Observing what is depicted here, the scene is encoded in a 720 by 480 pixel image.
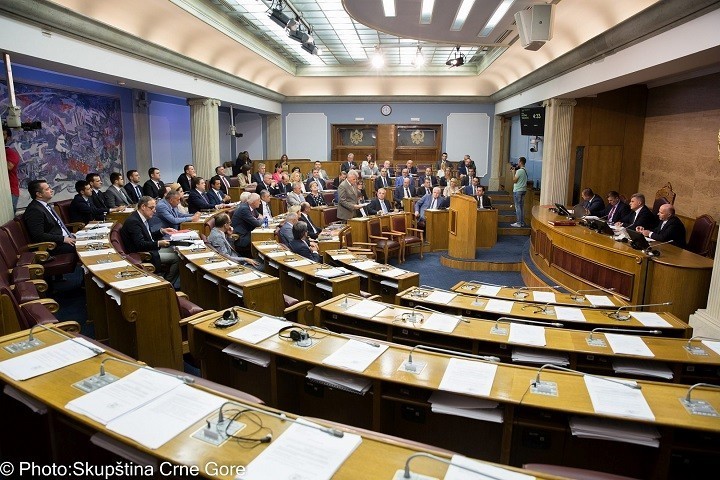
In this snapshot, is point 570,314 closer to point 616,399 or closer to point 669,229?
point 616,399

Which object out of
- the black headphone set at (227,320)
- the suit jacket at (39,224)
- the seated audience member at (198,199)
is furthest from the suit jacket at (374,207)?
the black headphone set at (227,320)

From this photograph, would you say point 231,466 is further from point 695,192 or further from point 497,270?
point 695,192

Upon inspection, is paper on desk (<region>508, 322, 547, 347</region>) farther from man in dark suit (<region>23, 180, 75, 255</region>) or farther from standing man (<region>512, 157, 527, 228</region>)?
standing man (<region>512, 157, 527, 228</region>)

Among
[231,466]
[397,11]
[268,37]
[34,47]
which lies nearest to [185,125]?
[268,37]

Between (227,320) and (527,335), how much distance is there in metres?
2.21

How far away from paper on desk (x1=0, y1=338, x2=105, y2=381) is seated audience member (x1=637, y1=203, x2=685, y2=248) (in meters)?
6.94

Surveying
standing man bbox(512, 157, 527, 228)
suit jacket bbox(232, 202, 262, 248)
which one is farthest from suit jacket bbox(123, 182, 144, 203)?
standing man bbox(512, 157, 527, 228)

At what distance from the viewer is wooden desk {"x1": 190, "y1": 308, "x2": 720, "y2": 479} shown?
2.49 metres

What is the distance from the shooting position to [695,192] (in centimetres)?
859

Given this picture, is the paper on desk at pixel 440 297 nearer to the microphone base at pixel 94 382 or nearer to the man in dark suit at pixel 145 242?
the microphone base at pixel 94 382

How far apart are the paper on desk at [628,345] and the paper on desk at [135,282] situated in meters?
3.64

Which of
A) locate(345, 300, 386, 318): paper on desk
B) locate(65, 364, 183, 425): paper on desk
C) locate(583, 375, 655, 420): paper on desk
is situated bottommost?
locate(345, 300, 386, 318): paper on desk

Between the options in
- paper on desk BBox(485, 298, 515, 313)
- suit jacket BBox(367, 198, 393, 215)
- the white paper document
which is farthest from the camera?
suit jacket BBox(367, 198, 393, 215)

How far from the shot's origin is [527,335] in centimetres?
358
